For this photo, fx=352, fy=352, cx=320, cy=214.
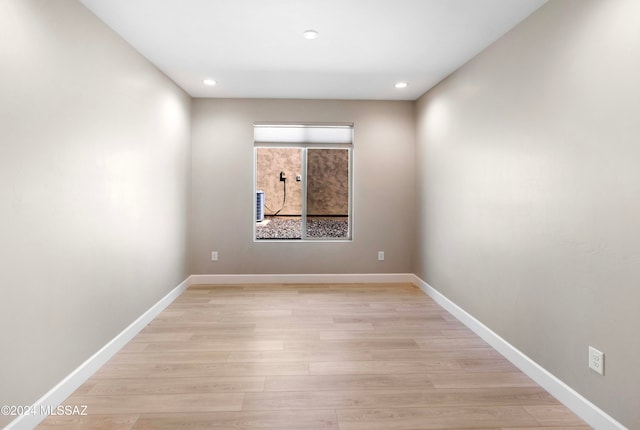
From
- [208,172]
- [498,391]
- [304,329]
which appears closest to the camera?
[498,391]

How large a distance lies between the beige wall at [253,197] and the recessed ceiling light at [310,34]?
1905 millimetres

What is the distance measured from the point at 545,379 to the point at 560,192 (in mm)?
1194

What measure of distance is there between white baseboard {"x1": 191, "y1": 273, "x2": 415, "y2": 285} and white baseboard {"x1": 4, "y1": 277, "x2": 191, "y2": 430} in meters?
1.21

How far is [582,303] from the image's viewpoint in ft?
6.55

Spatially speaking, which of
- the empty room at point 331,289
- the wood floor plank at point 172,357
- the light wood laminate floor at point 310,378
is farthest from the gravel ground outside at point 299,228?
the wood floor plank at point 172,357

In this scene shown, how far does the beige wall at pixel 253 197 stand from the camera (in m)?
4.68

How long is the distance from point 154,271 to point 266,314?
1191mm

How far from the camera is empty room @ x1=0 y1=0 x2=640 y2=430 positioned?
1819 millimetres

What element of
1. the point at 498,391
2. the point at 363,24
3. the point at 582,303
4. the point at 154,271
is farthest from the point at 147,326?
the point at 582,303

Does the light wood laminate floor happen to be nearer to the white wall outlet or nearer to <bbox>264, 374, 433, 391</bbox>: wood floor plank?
<bbox>264, 374, 433, 391</bbox>: wood floor plank

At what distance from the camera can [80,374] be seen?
2.24m

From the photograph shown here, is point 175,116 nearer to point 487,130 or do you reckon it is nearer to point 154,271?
point 154,271

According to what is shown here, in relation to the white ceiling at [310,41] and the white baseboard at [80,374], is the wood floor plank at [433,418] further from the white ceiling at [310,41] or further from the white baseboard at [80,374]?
the white ceiling at [310,41]

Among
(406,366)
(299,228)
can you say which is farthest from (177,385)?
(299,228)
